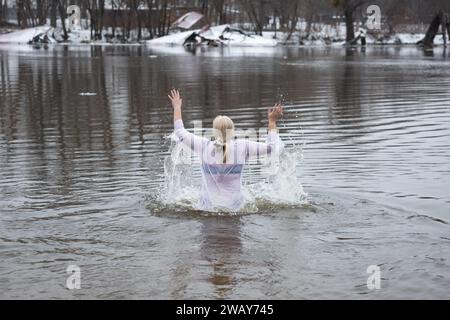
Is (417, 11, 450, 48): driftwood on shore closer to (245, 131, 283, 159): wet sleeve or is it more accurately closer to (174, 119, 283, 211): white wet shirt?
(174, 119, 283, 211): white wet shirt

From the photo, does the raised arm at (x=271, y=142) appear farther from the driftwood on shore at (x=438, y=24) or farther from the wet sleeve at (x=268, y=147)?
the driftwood on shore at (x=438, y=24)

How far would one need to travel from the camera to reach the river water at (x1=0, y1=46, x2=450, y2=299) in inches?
270

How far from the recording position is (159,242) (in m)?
8.02

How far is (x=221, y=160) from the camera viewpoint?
868 centimetres

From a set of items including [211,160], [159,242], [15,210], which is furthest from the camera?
[15,210]

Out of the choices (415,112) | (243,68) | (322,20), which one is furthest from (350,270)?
(322,20)

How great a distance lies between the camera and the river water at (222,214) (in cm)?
687

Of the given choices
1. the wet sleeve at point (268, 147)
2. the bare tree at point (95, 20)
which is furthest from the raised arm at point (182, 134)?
the bare tree at point (95, 20)

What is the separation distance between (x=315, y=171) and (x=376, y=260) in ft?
14.3

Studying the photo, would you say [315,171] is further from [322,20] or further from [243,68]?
[322,20]

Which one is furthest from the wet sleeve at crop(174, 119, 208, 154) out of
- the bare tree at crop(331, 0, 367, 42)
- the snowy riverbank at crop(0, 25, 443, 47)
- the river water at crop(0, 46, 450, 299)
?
the bare tree at crop(331, 0, 367, 42)

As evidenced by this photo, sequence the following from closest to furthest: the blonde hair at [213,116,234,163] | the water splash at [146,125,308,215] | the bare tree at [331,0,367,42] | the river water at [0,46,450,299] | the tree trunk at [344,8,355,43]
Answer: the river water at [0,46,450,299]
the blonde hair at [213,116,234,163]
the water splash at [146,125,308,215]
the bare tree at [331,0,367,42]
the tree trunk at [344,8,355,43]

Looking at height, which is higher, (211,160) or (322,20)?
(322,20)

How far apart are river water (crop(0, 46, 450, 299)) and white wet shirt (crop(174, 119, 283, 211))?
8.1 inches
